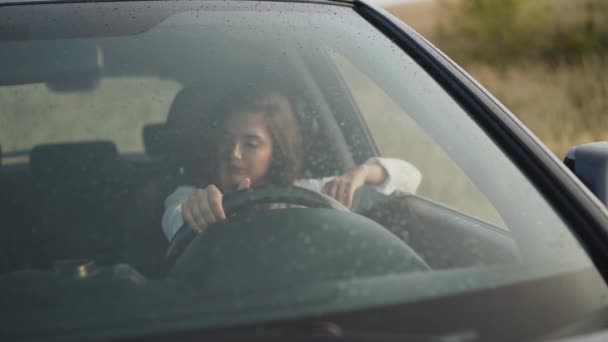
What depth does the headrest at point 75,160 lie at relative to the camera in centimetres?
190

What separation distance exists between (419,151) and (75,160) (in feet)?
2.50

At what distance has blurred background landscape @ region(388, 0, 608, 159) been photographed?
38.0 feet

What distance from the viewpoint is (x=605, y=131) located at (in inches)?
382

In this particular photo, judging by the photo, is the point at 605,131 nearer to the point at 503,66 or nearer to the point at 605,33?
the point at 503,66

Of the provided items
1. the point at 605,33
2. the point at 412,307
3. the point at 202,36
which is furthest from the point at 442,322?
the point at 605,33

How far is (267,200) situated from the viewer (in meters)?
1.91

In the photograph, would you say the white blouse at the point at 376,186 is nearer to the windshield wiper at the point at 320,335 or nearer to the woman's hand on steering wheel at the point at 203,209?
the woman's hand on steering wheel at the point at 203,209

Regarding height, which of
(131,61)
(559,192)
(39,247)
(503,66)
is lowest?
(503,66)

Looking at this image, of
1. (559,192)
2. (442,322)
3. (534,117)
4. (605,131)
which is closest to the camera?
(442,322)

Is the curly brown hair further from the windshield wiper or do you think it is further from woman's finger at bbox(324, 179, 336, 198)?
the windshield wiper

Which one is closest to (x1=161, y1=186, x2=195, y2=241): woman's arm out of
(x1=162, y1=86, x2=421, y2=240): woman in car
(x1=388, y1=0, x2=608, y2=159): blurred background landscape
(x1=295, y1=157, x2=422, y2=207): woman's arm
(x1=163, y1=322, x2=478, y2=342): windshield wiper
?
(x1=162, y1=86, x2=421, y2=240): woman in car

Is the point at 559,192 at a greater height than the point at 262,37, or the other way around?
the point at 262,37

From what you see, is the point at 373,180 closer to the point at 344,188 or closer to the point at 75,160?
the point at 344,188

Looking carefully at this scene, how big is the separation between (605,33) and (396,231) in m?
19.3
